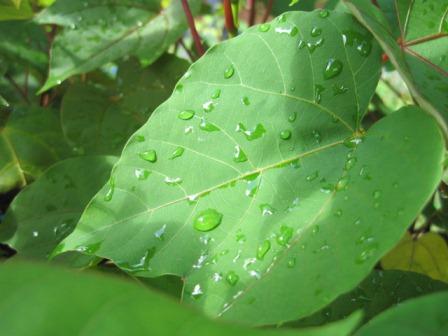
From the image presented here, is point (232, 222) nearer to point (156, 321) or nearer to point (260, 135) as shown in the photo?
point (260, 135)

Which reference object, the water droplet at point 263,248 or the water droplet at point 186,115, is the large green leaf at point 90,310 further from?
the water droplet at point 186,115

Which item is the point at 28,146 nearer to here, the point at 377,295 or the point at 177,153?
the point at 177,153

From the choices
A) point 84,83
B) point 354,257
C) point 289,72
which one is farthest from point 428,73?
point 84,83

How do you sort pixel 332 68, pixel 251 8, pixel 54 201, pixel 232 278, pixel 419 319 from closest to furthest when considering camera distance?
1. pixel 419 319
2. pixel 232 278
3. pixel 332 68
4. pixel 54 201
5. pixel 251 8

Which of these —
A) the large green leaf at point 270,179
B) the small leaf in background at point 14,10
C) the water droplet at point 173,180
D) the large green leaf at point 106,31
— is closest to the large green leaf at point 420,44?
the large green leaf at point 270,179

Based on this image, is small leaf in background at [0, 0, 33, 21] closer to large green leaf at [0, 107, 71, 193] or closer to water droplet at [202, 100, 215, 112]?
large green leaf at [0, 107, 71, 193]

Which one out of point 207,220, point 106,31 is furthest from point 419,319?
point 106,31

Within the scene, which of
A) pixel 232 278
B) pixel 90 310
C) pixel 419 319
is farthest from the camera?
pixel 232 278
